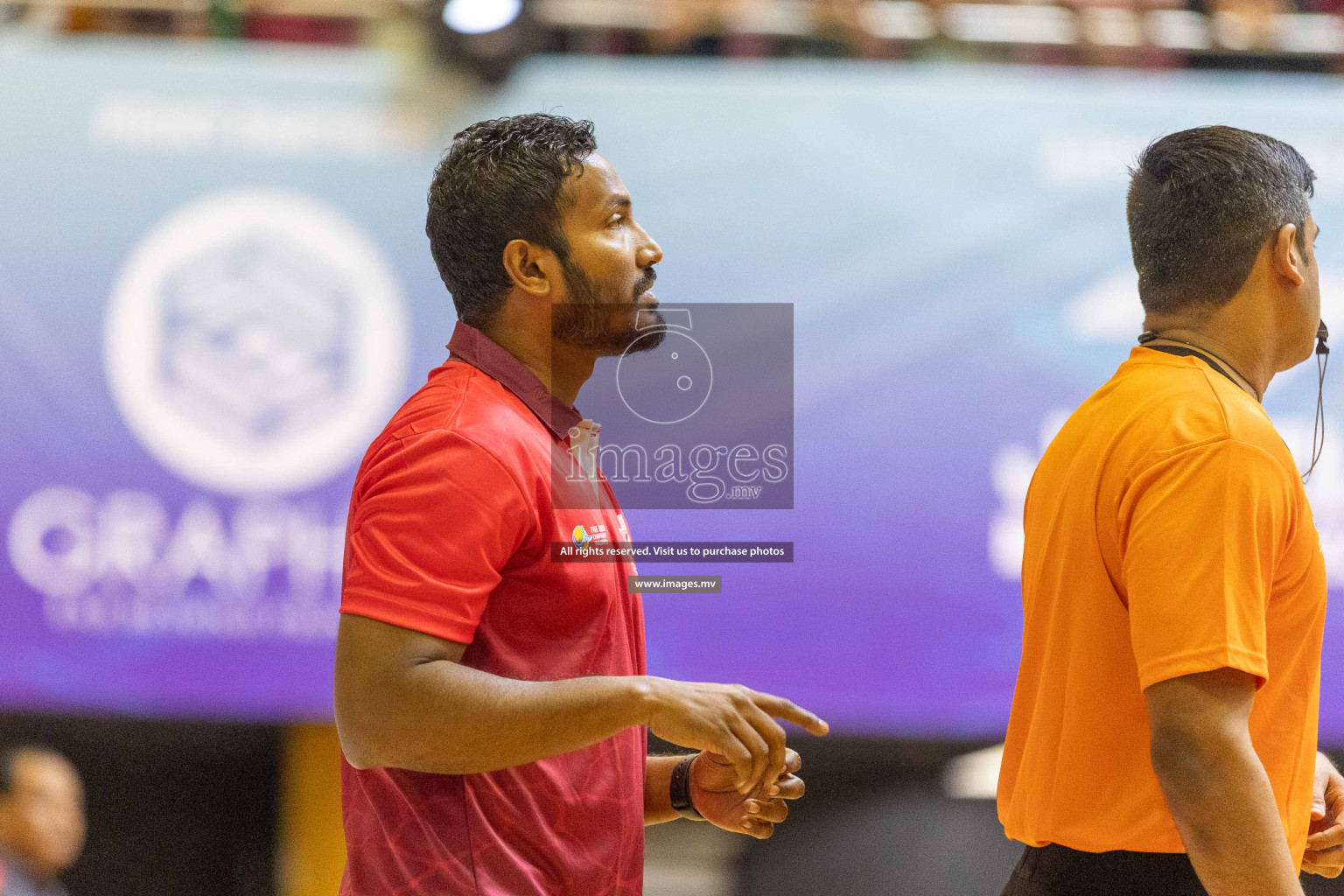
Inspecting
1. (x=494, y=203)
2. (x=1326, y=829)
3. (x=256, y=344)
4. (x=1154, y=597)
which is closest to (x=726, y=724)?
(x=1154, y=597)

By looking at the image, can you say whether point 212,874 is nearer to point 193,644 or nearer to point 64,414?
point 193,644

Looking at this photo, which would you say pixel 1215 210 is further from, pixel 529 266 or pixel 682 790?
pixel 682 790

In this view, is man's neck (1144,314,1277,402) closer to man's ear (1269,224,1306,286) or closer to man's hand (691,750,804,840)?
man's ear (1269,224,1306,286)

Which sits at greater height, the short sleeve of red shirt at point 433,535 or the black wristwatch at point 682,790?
the short sleeve of red shirt at point 433,535

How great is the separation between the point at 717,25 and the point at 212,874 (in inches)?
99.1

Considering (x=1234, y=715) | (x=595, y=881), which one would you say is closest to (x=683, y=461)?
(x=595, y=881)

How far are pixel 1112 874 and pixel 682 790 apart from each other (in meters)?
0.53

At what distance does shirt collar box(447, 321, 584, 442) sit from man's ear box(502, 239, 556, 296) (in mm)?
84

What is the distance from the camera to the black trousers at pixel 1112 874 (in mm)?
1245

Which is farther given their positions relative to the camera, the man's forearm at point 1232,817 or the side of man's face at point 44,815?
the side of man's face at point 44,815

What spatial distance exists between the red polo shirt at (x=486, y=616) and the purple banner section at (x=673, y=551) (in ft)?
0.05

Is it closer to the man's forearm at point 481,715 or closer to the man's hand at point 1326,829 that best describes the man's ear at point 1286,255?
the man's hand at point 1326,829

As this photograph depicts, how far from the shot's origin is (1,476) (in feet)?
9.52

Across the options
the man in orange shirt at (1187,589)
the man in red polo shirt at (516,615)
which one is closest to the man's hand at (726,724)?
the man in red polo shirt at (516,615)
